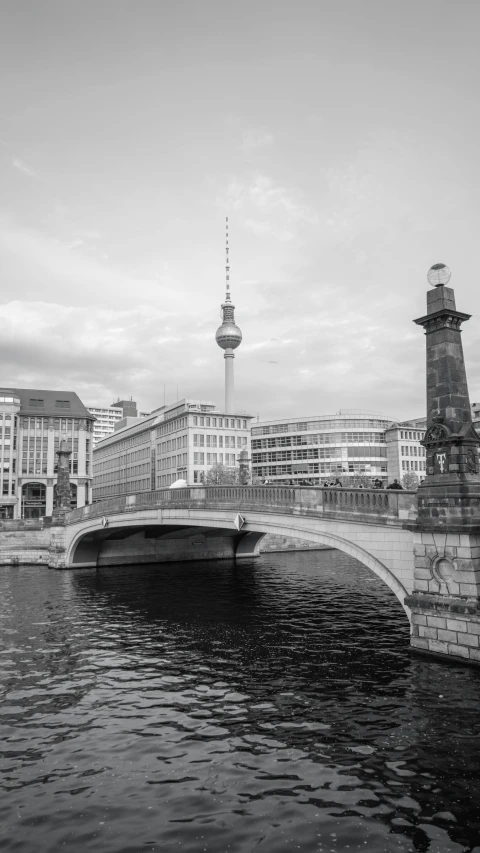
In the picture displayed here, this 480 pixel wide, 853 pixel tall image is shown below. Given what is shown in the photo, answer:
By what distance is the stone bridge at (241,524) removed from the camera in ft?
69.3

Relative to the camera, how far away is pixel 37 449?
9912cm

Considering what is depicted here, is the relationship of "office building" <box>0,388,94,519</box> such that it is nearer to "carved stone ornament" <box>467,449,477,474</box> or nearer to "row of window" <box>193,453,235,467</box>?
"row of window" <box>193,453,235,467</box>

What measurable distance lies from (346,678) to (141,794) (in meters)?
8.70

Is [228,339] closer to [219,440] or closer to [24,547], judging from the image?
[219,440]

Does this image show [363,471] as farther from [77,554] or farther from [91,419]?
[77,554]

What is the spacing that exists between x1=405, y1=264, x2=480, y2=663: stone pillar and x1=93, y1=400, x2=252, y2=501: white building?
85.7 m

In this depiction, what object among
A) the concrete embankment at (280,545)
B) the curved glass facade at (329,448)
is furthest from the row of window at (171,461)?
the concrete embankment at (280,545)

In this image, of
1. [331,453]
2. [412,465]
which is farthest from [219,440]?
[412,465]

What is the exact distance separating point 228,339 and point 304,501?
129336mm

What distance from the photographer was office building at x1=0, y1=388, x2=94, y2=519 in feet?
312

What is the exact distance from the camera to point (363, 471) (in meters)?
120

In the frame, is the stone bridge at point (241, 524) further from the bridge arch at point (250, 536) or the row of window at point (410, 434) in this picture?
the row of window at point (410, 434)

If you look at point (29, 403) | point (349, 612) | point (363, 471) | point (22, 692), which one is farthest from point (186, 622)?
point (363, 471)

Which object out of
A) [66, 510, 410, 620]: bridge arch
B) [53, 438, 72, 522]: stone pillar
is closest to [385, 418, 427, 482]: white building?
[66, 510, 410, 620]: bridge arch
